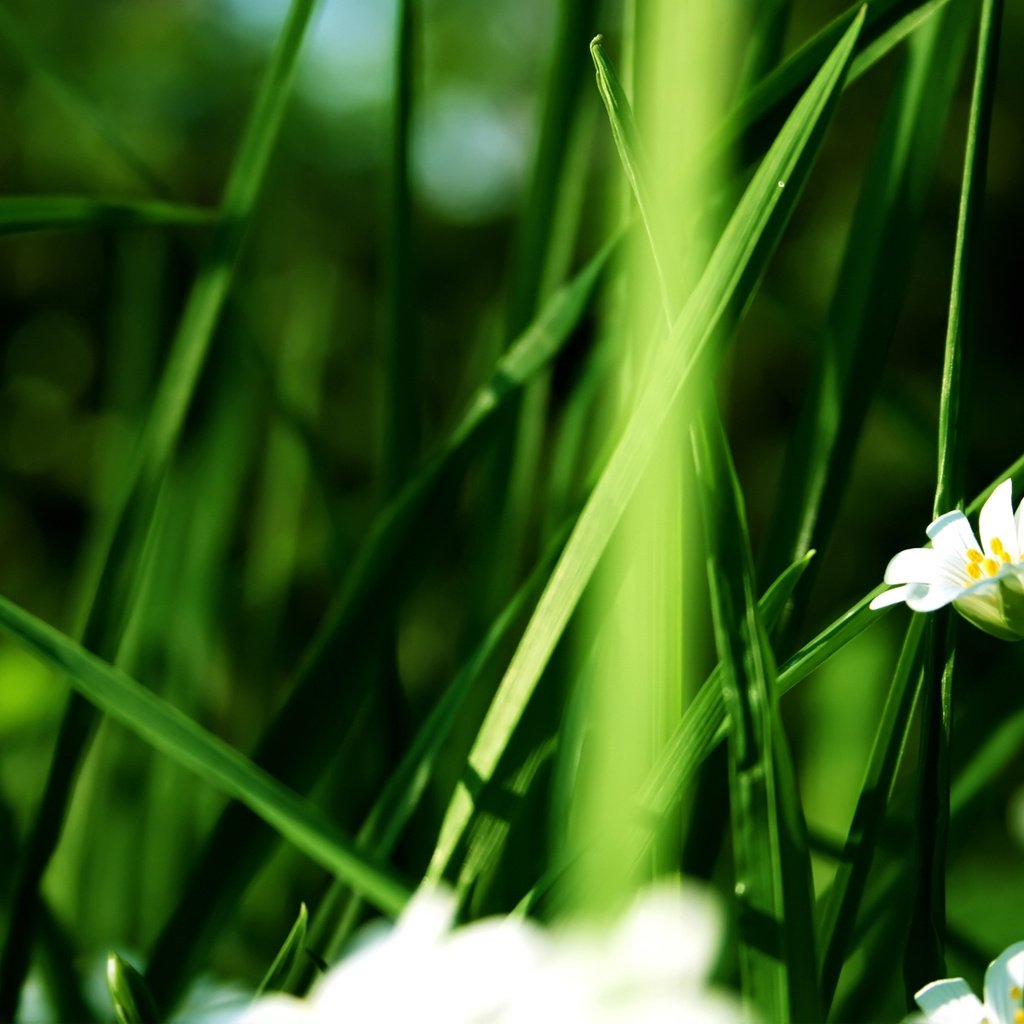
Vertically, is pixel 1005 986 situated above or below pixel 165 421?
below

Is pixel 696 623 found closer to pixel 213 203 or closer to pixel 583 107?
pixel 583 107

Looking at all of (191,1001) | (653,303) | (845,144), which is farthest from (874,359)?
(845,144)

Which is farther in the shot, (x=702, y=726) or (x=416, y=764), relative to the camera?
(x=416, y=764)

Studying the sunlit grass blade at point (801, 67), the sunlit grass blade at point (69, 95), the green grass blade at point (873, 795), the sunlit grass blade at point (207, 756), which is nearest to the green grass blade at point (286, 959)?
the sunlit grass blade at point (207, 756)

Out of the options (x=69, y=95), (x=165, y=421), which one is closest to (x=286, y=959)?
(x=165, y=421)

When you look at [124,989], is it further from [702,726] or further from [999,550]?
[999,550]

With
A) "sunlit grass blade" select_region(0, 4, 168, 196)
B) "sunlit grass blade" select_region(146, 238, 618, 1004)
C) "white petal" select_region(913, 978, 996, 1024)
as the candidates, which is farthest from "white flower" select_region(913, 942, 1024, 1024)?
"sunlit grass blade" select_region(0, 4, 168, 196)
